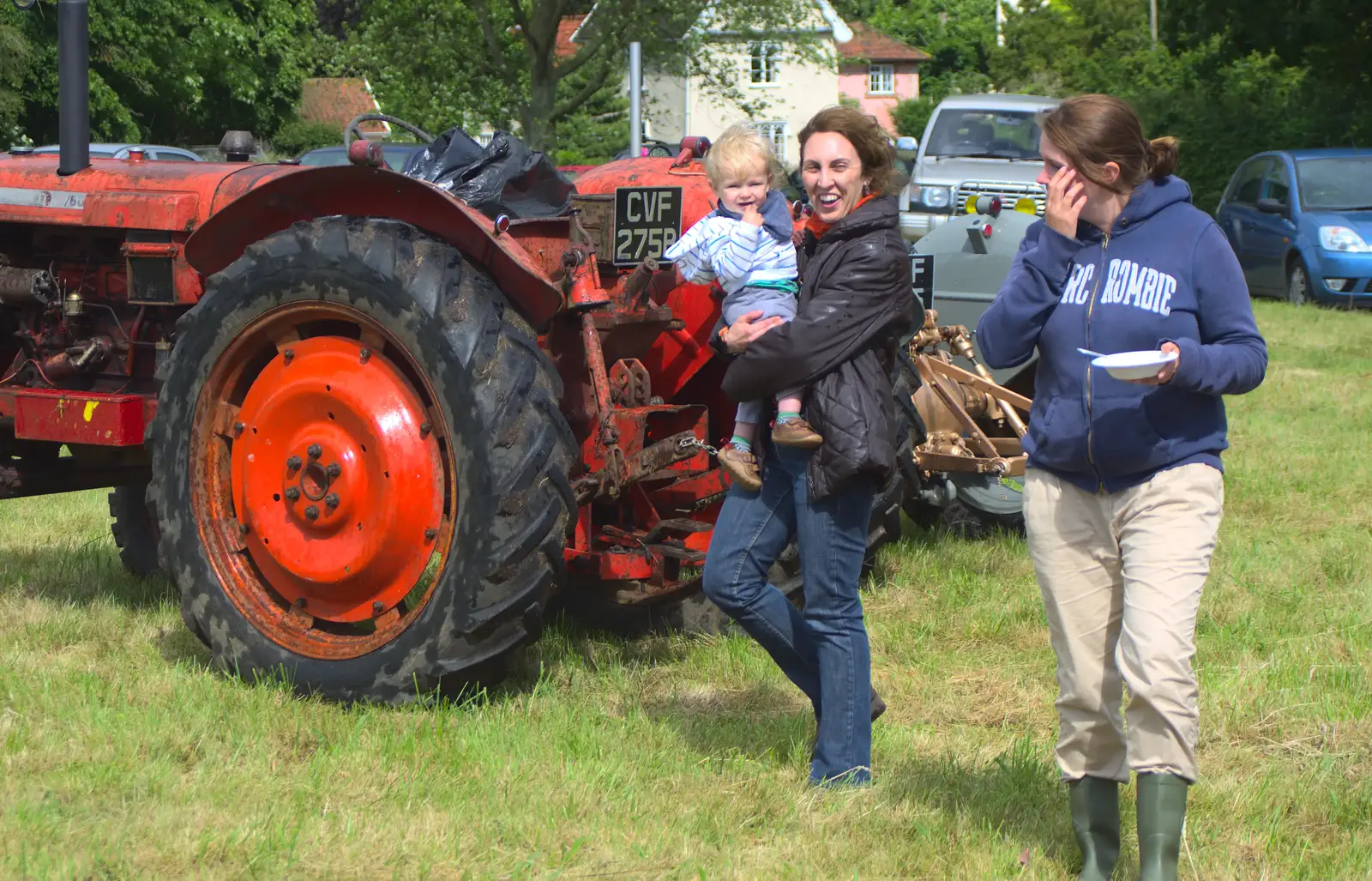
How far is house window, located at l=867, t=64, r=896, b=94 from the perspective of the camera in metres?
63.8

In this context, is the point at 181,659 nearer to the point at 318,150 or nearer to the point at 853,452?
the point at 853,452

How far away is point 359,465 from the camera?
4.34 metres

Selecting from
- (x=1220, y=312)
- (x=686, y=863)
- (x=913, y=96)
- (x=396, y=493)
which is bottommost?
(x=686, y=863)

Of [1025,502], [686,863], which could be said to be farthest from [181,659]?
[1025,502]

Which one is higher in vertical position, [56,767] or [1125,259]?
[1125,259]

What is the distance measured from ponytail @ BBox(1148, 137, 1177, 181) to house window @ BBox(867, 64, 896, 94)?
61950 millimetres

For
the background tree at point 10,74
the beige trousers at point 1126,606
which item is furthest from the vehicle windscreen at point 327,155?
the beige trousers at point 1126,606

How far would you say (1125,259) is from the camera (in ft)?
10.9

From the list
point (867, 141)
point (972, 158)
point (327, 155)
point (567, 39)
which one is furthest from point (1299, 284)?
point (567, 39)

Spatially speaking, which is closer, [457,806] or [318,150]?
[457,806]

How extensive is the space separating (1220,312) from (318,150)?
1221cm

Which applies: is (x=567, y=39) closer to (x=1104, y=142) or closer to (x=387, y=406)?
(x=387, y=406)

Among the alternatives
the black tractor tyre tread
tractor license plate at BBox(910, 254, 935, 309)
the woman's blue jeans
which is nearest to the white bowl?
the woman's blue jeans

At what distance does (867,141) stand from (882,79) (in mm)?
62317
